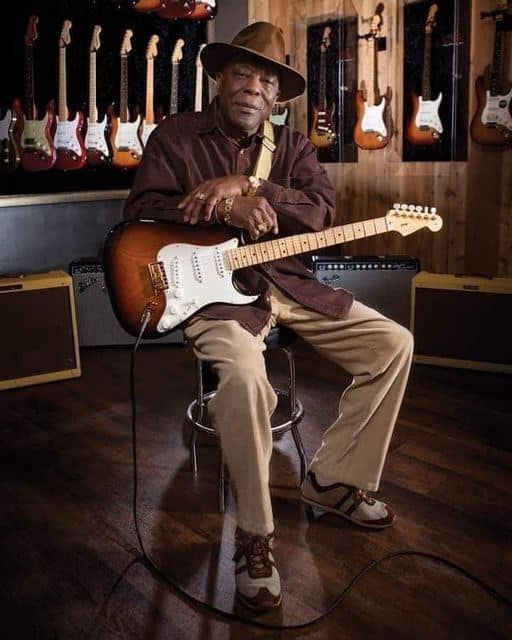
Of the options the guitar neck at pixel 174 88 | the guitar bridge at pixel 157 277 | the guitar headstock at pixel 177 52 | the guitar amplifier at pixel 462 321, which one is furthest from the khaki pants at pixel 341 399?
the guitar headstock at pixel 177 52

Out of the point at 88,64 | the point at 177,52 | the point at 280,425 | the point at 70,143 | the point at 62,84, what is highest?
the point at 177,52

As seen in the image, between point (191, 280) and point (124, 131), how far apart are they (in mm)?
2399

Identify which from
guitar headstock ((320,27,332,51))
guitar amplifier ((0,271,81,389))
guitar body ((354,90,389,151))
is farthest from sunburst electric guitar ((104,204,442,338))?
A: guitar headstock ((320,27,332,51))

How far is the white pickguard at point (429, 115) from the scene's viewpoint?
3834 millimetres

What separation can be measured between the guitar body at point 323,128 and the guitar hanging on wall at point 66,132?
145 cm

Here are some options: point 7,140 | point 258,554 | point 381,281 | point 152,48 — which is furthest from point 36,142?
point 258,554

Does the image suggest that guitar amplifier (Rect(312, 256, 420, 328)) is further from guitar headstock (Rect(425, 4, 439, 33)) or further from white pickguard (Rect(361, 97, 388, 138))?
guitar headstock (Rect(425, 4, 439, 33))

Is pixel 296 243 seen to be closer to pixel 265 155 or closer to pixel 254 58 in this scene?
pixel 265 155

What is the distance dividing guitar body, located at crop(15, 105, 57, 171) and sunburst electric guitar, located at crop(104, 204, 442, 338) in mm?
2082

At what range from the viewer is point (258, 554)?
171 centimetres

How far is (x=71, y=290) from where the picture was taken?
11.0ft

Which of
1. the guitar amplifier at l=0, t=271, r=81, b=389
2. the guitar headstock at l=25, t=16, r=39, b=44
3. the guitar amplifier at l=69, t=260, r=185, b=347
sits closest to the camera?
the guitar amplifier at l=0, t=271, r=81, b=389

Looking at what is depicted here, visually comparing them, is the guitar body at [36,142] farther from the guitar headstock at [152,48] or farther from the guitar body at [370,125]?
the guitar body at [370,125]

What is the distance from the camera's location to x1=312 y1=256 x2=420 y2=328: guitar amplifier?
3.68 m
